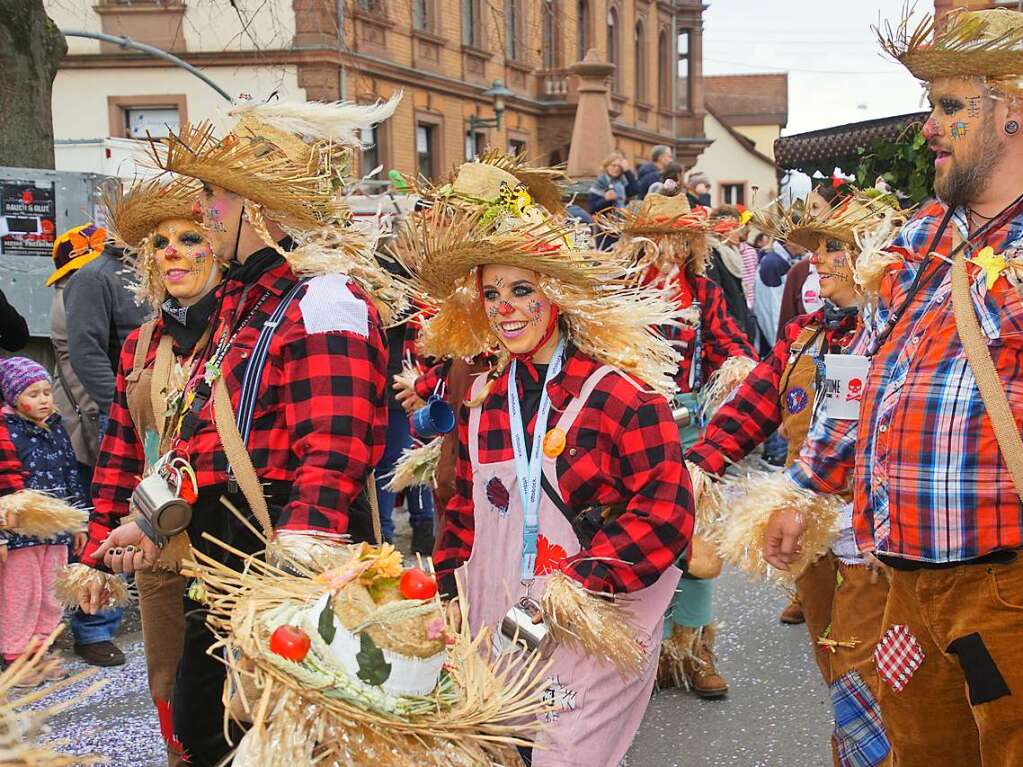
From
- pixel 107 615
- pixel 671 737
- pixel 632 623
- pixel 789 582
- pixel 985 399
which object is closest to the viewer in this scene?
pixel 985 399

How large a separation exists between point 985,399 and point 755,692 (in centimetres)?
310

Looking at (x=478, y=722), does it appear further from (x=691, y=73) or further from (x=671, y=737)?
(x=691, y=73)

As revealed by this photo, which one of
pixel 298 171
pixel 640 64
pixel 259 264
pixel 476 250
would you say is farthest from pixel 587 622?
pixel 640 64

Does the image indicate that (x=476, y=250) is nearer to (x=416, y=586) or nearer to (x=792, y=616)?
(x=416, y=586)

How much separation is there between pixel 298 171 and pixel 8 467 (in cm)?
278

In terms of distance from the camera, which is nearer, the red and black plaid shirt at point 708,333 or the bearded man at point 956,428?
the bearded man at point 956,428

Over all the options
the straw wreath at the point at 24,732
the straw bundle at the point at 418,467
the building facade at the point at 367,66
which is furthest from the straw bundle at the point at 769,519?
the building facade at the point at 367,66

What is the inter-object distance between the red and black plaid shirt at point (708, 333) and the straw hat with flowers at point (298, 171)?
298cm

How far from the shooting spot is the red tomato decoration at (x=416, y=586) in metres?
2.19

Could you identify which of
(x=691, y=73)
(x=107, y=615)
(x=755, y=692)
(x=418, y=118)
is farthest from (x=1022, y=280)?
(x=691, y=73)

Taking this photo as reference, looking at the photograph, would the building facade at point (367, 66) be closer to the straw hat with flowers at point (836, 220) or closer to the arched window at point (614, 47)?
the arched window at point (614, 47)

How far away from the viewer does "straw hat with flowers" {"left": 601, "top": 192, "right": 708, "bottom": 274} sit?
6164mm

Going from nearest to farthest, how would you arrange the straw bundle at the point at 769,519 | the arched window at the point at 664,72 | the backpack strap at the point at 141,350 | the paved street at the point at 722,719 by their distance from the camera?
the straw bundle at the point at 769,519 < the backpack strap at the point at 141,350 < the paved street at the point at 722,719 < the arched window at the point at 664,72

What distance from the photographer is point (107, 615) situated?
5824mm
